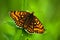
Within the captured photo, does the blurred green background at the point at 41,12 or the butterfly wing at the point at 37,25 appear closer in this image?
the butterfly wing at the point at 37,25

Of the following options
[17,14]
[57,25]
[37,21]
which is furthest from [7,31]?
[57,25]

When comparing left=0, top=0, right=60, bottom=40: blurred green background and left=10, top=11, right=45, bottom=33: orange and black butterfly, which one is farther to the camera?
left=0, top=0, right=60, bottom=40: blurred green background

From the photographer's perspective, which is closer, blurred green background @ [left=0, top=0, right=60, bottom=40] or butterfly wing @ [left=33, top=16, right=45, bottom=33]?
butterfly wing @ [left=33, top=16, right=45, bottom=33]

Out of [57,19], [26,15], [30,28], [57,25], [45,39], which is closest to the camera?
[45,39]

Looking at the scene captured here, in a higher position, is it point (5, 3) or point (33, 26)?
point (5, 3)

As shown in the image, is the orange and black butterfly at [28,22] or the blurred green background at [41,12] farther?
the blurred green background at [41,12]

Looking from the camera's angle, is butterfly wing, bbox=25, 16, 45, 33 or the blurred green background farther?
the blurred green background

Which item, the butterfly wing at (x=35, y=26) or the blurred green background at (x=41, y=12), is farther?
the blurred green background at (x=41, y=12)

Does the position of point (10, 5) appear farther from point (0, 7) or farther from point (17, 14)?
point (17, 14)
